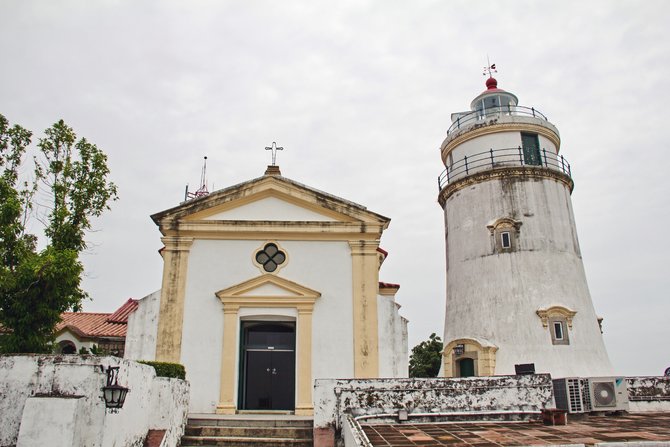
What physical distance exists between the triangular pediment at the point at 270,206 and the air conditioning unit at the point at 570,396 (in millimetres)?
5972

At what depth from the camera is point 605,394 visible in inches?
453

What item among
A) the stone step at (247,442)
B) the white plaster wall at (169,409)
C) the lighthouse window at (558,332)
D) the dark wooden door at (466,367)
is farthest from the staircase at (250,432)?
the lighthouse window at (558,332)

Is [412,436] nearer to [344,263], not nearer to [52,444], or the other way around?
[52,444]

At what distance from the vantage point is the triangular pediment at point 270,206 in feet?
47.4

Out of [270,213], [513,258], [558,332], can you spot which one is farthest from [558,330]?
[270,213]

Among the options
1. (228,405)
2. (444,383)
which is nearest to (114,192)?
(228,405)

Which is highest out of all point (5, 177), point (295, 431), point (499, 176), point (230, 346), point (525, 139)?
point (525, 139)

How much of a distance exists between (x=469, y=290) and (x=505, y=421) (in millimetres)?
10785

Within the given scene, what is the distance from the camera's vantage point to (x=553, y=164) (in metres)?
21.8

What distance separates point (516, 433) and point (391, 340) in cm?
550

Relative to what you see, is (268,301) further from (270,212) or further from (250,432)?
(250,432)

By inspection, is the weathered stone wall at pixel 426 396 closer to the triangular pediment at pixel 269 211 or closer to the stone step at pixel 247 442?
the stone step at pixel 247 442

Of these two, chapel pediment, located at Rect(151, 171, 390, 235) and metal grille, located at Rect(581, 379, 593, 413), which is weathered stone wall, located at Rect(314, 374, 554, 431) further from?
chapel pediment, located at Rect(151, 171, 390, 235)

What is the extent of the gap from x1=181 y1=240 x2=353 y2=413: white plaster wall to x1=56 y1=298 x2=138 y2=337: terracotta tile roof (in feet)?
32.0
